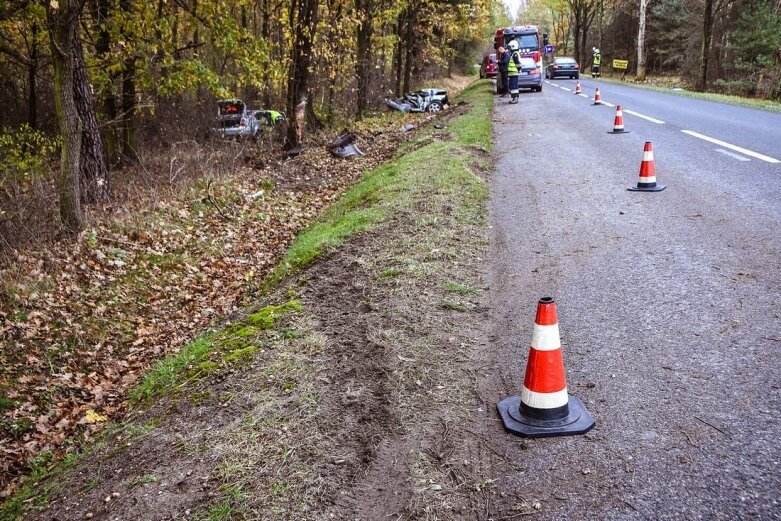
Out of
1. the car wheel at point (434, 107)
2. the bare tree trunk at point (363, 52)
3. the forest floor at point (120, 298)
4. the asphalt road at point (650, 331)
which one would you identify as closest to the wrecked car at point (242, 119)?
the bare tree trunk at point (363, 52)

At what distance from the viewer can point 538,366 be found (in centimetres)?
324

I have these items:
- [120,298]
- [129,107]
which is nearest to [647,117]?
[120,298]

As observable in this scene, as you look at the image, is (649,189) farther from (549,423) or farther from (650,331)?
(549,423)

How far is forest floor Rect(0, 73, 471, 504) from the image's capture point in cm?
496

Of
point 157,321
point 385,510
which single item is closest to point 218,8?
point 157,321

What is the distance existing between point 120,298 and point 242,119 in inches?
494

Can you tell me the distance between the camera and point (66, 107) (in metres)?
8.30

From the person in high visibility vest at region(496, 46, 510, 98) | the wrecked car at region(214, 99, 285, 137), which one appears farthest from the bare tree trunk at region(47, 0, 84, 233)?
the person in high visibility vest at region(496, 46, 510, 98)

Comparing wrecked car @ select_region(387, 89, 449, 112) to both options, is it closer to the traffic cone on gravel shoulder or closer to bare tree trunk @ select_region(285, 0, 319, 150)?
bare tree trunk @ select_region(285, 0, 319, 150)

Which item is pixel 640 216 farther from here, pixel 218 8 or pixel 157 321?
pixel 218 8

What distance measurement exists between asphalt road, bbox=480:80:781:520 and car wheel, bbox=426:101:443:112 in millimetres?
16802

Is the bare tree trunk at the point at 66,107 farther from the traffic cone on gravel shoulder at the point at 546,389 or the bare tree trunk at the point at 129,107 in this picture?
the traffic cone on gravel shoulder at the point at 546,389

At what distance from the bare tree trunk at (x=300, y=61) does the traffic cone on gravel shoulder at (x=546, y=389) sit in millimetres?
13719

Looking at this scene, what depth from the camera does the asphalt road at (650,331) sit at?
274 centimetres
